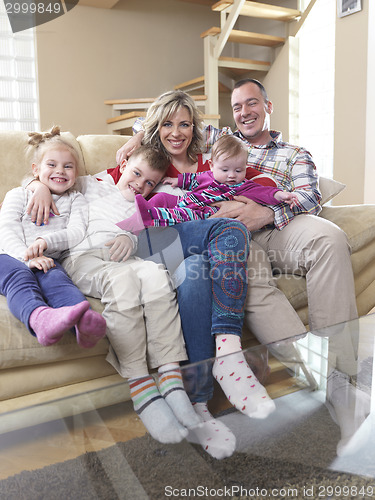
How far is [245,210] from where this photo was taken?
64.0 inches

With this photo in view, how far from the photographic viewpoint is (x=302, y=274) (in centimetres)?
161

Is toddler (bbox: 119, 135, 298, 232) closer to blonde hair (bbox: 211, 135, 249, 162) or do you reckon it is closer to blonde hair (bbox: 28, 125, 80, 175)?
blonde hair (bbox: 211, 135, 249, 162)

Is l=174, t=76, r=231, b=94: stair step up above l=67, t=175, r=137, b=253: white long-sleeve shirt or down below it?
above

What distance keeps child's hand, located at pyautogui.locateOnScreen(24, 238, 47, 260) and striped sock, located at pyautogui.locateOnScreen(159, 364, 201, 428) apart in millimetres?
626

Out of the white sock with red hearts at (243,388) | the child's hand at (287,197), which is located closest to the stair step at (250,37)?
the child's hand at (287,197)

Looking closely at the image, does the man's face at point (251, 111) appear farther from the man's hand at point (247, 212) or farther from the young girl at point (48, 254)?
the young girl at point (48, 254)

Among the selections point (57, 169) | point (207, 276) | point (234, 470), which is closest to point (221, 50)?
point (57, 169)

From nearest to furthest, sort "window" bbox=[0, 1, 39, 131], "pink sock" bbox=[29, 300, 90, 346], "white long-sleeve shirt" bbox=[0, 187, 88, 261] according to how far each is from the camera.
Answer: "pink sock" bbox=[29, 300, 90, 346] < "white long-sleeve shirt" bbox=[0, 187, 88, 261] < "window" bbox=[0, 1, 39, 131]

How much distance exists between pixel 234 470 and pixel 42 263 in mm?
770

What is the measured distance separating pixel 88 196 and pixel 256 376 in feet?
3.10

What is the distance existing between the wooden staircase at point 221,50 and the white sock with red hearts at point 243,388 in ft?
9.46

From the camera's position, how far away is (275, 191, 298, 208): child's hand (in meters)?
1.63

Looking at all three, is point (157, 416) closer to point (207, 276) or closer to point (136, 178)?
point (207, 276)

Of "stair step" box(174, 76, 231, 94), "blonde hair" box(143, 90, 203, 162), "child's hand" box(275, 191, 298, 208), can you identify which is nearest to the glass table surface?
"child's hand" box(275, 191, 298, 208)
